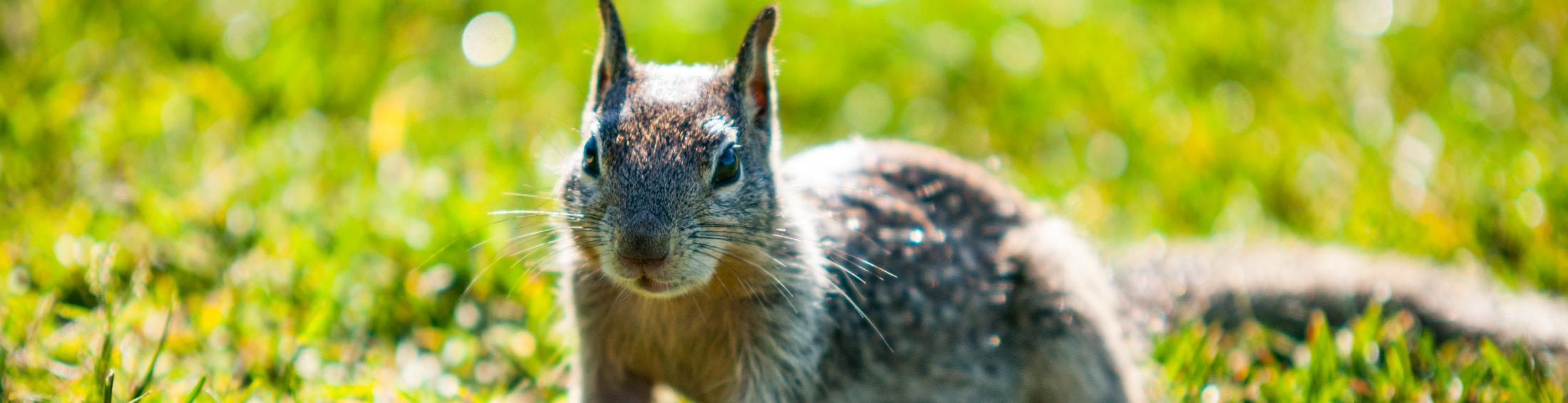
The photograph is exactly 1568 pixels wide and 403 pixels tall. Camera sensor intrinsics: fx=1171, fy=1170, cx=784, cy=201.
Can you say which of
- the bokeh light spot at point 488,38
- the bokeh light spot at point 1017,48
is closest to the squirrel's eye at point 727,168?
the bokeh light spot at point 488,38

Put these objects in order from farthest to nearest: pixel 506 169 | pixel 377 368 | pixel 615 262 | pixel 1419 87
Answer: pixel 1419 87 → pixel 506 169 → pixel 377 368 → pixel 615 262

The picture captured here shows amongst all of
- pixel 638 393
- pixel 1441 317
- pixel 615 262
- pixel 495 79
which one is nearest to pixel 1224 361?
pixel 1441 317

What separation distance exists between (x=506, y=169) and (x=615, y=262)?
2144 millimetres

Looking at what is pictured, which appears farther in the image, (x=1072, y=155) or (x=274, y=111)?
(x=1072, y=155)

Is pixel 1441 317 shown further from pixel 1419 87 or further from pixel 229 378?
pixel 229 378

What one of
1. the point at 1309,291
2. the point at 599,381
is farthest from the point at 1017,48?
the point at 599,381

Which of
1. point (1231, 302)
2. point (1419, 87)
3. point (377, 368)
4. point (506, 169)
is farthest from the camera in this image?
point (1419, 87)

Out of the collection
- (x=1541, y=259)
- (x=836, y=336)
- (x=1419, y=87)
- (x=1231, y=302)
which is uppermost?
(x=1419, y=87)

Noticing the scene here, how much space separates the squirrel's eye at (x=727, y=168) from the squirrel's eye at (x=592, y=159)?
0.93ft

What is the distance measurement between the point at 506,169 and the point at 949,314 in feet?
6.88

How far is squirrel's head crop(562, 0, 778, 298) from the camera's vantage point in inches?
102

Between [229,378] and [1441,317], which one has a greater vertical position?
[1441,317]

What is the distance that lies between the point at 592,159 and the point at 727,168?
323 mm

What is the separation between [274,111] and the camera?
4.88 metres
